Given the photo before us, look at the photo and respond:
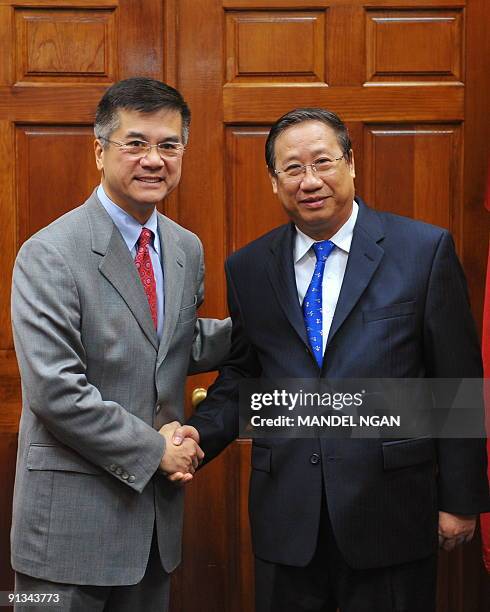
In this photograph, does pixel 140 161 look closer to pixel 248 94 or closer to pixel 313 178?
pixel 313 178

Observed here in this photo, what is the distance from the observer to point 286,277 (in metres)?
2.03

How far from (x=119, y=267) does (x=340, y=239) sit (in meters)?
0.50

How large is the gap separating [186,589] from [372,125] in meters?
1.48

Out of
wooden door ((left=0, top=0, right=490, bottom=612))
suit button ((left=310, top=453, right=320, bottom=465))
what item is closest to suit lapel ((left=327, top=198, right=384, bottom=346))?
suit button ((left=310, top=453, right=320, bottom=465))

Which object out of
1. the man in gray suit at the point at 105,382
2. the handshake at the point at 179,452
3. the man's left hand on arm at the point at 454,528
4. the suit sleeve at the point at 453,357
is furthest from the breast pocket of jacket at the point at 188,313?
the man's left hand on arm at the point at 454,528

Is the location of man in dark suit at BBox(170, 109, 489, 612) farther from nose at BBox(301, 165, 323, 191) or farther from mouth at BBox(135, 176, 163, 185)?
Result: mouth at BBox(135, 176, 163, 185)

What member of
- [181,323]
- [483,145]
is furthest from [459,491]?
[483,145]

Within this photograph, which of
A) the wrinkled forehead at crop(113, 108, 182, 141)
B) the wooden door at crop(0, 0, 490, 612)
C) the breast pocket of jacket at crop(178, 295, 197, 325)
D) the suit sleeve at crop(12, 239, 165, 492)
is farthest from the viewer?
the wooden door at crop(0, 0, 490, 612)

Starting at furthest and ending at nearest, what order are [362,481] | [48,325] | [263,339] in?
[263,339], [362,481], [48,325]

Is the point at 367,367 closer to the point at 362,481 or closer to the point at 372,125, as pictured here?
the point at 362,481

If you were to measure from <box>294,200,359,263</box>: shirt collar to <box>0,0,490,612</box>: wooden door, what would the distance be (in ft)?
1.88

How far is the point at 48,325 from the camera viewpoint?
5.85 feet

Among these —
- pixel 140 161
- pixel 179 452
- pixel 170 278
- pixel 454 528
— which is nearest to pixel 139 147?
→ pixel 140 161

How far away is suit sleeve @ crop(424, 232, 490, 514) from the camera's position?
1.93 meters
